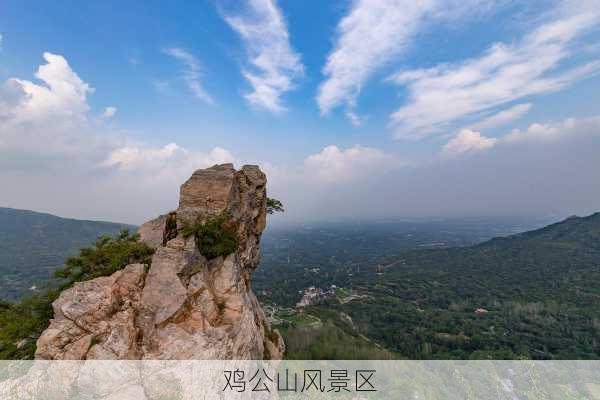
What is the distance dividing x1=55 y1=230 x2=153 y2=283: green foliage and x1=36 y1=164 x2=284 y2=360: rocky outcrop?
57.9 inches

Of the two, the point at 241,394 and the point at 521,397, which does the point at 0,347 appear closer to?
the point at 241,394

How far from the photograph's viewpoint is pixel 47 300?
12961 mm

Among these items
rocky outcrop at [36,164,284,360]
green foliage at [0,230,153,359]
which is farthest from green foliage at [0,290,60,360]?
rocky outcrop at [36,164,284,360]

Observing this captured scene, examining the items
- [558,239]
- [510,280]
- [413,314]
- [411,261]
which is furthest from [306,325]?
[558,239]

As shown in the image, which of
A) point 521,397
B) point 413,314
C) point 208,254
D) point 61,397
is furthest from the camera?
point 413,314

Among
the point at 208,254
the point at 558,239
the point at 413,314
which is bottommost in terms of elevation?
the point at 413,314

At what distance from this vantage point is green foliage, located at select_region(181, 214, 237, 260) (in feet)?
49.9

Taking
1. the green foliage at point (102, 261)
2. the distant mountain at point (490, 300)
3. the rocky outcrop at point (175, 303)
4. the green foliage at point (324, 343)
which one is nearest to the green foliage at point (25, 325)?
the green foliage at point (102, 261)

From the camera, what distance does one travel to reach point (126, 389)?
31.8ft

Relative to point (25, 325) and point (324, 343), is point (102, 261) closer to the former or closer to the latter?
point (25, 325)

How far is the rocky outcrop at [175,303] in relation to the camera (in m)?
10.3

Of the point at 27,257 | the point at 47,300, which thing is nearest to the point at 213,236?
the point at 47,300

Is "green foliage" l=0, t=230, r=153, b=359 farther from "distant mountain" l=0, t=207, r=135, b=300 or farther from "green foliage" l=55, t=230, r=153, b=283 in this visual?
"distant mountain" l=0, t=207, r=135, b=300

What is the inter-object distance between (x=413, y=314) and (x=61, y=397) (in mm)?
94652
